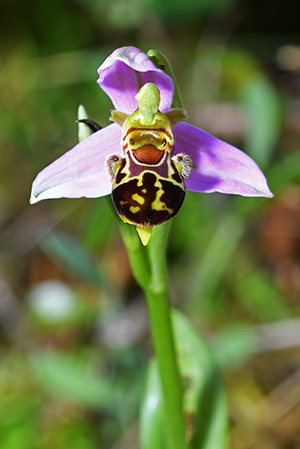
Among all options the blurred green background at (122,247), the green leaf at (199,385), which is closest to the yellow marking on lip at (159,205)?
the blurred green background at (122,247)

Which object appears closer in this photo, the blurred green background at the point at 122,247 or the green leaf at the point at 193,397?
the green leaf at the point at 193,397

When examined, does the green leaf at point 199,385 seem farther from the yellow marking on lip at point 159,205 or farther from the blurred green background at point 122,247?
the yellow marking on lip at point 159,205

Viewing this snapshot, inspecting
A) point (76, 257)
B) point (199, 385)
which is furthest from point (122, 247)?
point (199, 385)

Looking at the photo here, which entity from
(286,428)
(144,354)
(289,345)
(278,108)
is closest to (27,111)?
(278,108)

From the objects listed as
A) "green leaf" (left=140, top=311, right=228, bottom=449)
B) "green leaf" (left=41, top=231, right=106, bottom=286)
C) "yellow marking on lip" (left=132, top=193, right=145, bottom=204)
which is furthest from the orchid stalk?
"green leaf" (left=41, top=231, right=106, bottom=286)

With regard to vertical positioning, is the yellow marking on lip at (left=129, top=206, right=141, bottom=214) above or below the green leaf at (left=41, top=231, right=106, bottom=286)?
above

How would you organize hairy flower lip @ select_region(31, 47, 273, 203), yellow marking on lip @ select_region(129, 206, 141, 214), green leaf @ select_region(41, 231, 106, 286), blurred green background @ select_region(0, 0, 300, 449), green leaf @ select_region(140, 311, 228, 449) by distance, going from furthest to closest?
blurred green background @ select_region(0, 0, 300, 449) → green leaf @ select_region(41, 231, 106, 286) → green leaf @ select_region(140, 311, 228, 449) → hairy flower lip @ select_region(31, 47, 273, 203) → yellow marking on lip @ select_region(129, 206, 141, 214)

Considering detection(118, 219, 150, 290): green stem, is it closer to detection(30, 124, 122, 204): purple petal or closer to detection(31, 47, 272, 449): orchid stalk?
detection(31, 47, 272, 449): orchid stalk

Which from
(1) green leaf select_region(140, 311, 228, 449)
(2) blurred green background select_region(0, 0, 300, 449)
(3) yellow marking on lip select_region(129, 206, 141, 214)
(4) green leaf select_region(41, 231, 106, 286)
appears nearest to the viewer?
(3) yellow marking on lip select_region(129, 206, 141, 214)

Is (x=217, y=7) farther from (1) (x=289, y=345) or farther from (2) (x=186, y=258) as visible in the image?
(1) (x=289, y=345)
